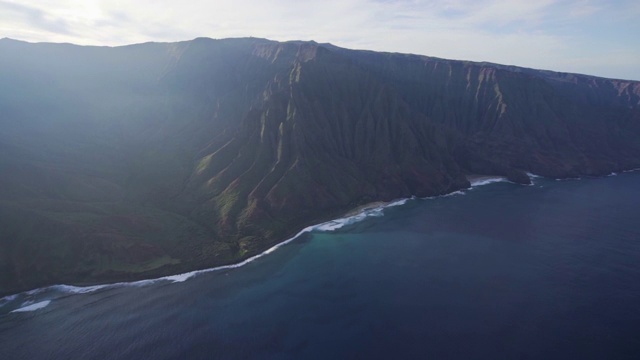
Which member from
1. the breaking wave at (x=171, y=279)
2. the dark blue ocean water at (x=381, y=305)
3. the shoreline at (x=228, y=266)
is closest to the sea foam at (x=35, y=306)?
the breaking wave at (x=171, y=279)

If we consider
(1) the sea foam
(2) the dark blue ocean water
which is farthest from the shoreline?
(1) the sea foam

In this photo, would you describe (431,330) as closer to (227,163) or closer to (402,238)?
(402,238)

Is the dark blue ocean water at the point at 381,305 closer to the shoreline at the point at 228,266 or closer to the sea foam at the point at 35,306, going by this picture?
the sea foam at the point at 35,306

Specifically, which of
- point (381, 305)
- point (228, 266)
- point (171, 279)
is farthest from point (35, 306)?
point (381, 305)

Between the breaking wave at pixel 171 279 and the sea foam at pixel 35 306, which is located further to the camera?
the breaking wave at pixel 171 279

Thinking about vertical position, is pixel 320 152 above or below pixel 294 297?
above

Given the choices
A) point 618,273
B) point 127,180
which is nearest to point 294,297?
point 618,273

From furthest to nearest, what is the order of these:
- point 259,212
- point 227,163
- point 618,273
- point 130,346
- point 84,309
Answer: point 227,163 < point 259,212 < point 618,273 < point 84,309 < point 130,346

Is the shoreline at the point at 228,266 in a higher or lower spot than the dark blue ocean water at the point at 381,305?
higher

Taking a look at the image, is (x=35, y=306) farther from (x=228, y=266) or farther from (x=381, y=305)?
(x=381, y=305)
